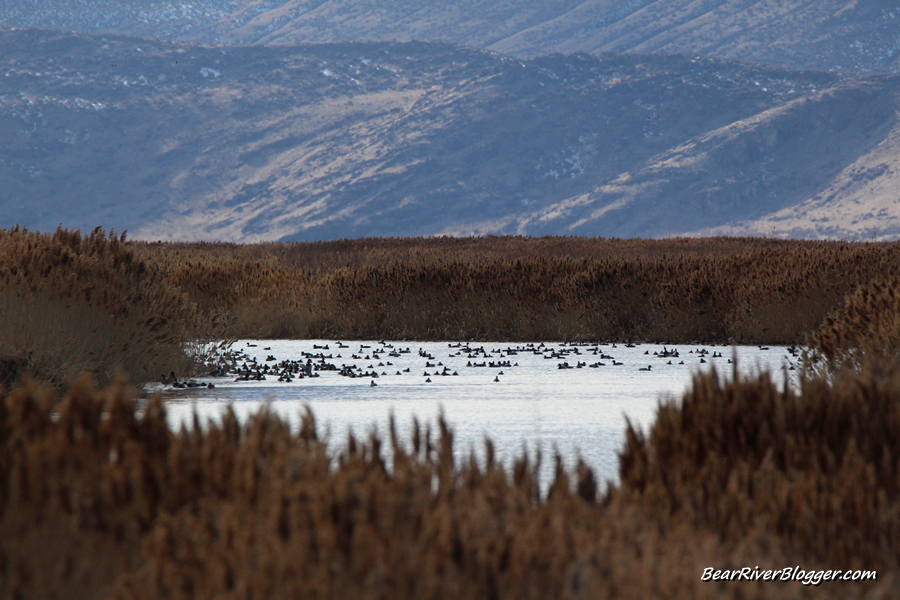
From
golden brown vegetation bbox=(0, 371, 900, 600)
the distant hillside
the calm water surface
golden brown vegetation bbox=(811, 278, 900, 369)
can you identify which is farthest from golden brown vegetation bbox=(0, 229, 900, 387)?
the distant hillside

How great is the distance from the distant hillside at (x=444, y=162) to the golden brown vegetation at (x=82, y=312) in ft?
482

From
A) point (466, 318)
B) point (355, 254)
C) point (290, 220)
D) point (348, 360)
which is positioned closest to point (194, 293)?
point (466, 318)

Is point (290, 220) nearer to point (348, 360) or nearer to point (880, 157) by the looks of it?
point (880, 157)

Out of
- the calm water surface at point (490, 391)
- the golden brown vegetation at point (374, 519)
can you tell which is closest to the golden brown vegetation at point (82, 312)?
the calm water surface at point (490, 391)

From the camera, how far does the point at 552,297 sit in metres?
20.3

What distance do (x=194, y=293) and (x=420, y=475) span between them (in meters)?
19.2

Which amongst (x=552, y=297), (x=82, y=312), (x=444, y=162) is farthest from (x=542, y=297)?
(x=444, y=162)

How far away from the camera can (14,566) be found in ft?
10.0

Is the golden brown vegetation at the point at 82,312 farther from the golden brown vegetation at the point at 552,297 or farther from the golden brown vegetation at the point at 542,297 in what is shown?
the golden brown vegetation at the point at 552,297

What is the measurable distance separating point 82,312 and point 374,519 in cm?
804

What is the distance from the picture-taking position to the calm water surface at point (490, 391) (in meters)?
8.12

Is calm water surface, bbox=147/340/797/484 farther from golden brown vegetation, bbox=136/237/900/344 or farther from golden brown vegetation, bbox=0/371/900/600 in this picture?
golden brown vegetation, bbox=136/237/900/344

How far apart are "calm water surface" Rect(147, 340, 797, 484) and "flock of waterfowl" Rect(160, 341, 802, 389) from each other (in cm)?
3

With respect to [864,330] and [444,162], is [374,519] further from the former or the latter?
[444,162]
